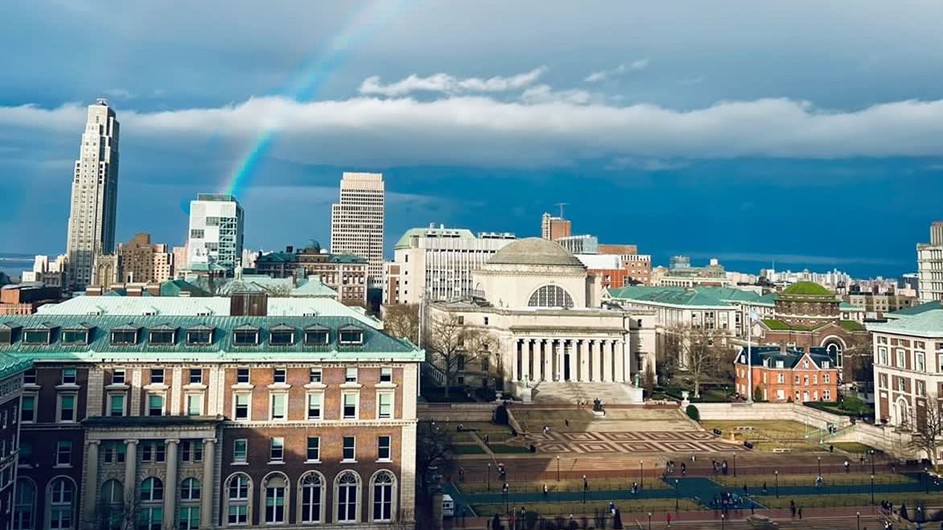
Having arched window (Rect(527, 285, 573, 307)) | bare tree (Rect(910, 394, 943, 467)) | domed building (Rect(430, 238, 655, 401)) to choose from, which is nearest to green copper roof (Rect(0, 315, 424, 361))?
bare tree (Rect(910, 394, 943, 467))

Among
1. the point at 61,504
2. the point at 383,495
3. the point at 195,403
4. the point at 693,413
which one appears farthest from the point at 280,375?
the point at 693,413

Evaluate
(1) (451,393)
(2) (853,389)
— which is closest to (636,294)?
(2) (853,389)

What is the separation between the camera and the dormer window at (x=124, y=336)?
5216 centimetres

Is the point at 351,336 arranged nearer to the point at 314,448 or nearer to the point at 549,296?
the point at 314,448

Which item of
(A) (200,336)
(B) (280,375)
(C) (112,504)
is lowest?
(C) (112,504)

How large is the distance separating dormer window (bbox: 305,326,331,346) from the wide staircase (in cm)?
5209

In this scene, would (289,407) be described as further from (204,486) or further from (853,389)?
(853,389)

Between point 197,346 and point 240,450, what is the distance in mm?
7477

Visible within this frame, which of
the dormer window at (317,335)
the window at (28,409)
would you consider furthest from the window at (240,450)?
the window at (28,409)

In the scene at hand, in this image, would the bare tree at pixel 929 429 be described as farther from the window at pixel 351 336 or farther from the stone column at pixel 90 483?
the stone column at pixel 90 483

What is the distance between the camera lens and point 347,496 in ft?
170

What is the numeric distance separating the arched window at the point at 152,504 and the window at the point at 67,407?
6.27 meters

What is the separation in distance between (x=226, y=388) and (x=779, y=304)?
4487 inches

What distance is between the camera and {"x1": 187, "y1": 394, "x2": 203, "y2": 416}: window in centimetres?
5112
